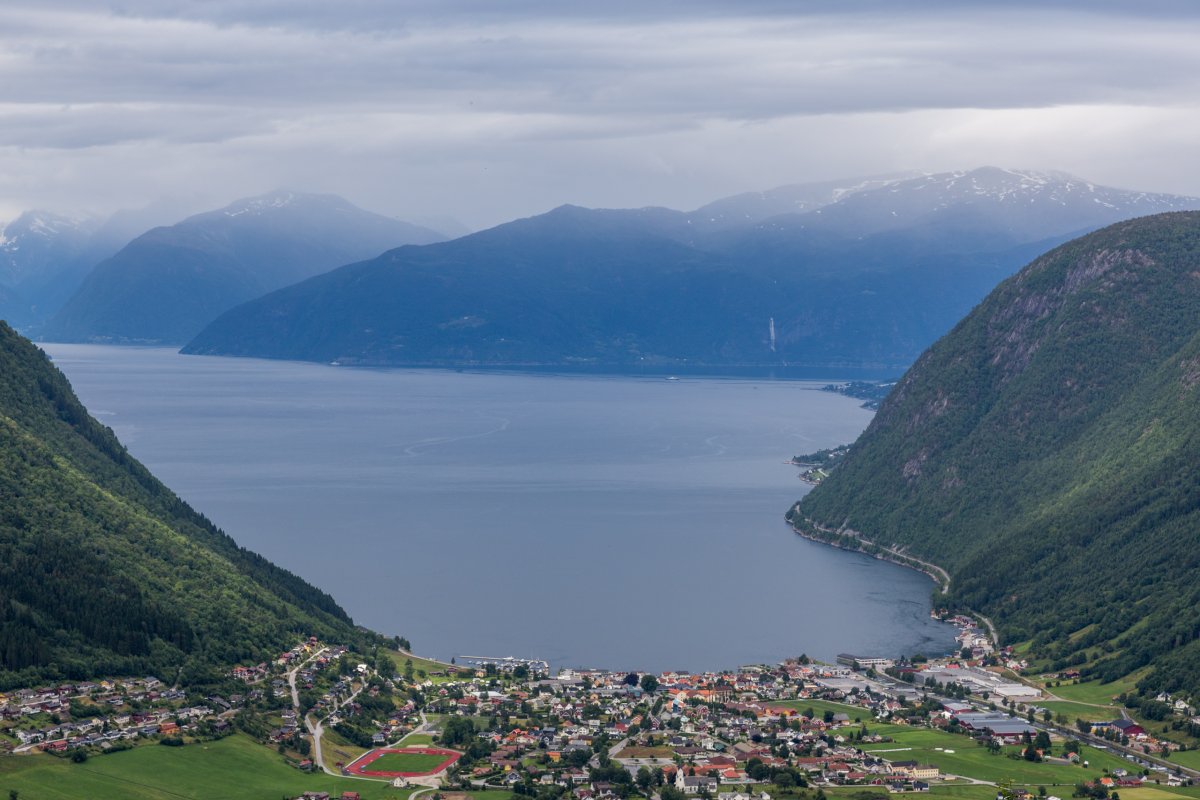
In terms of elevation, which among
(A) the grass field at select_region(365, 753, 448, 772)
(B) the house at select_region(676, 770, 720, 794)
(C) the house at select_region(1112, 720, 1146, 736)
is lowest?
(A) the grass field at select_region(365, 753, 448, 772)

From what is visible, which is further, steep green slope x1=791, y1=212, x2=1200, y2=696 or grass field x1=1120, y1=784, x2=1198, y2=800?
steep green slope x1=791, y1=212, x2=1200, y2=696

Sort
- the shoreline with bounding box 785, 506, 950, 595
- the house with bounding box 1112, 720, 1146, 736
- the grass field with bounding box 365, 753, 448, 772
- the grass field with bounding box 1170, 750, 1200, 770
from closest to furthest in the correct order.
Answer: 1. the grass field with bounding box 365, 753, 448, 772
2. the grass field with bounding box 1170, 750, 1200, 770
3. the house with bounding box 1112, 720, 1146, 736
4. the shoreline with bounding box 785, 506, 950, 595

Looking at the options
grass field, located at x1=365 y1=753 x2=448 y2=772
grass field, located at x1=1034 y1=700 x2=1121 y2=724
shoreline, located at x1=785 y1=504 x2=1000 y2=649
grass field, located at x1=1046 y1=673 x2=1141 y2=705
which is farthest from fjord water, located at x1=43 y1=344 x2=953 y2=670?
grass field, located at x1=365 y1=753 x2=448 y2=772

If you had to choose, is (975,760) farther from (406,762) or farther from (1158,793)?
(406,762)

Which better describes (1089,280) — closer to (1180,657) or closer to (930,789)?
(1180,657)

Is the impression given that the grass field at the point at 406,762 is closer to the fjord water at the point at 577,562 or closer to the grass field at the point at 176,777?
the grass field at the point at 176,777

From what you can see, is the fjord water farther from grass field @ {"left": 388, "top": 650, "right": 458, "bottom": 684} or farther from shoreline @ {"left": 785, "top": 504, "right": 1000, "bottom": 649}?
grass field @ {"left": 388, "top": 650, "right": 458, "bottom": 684}
